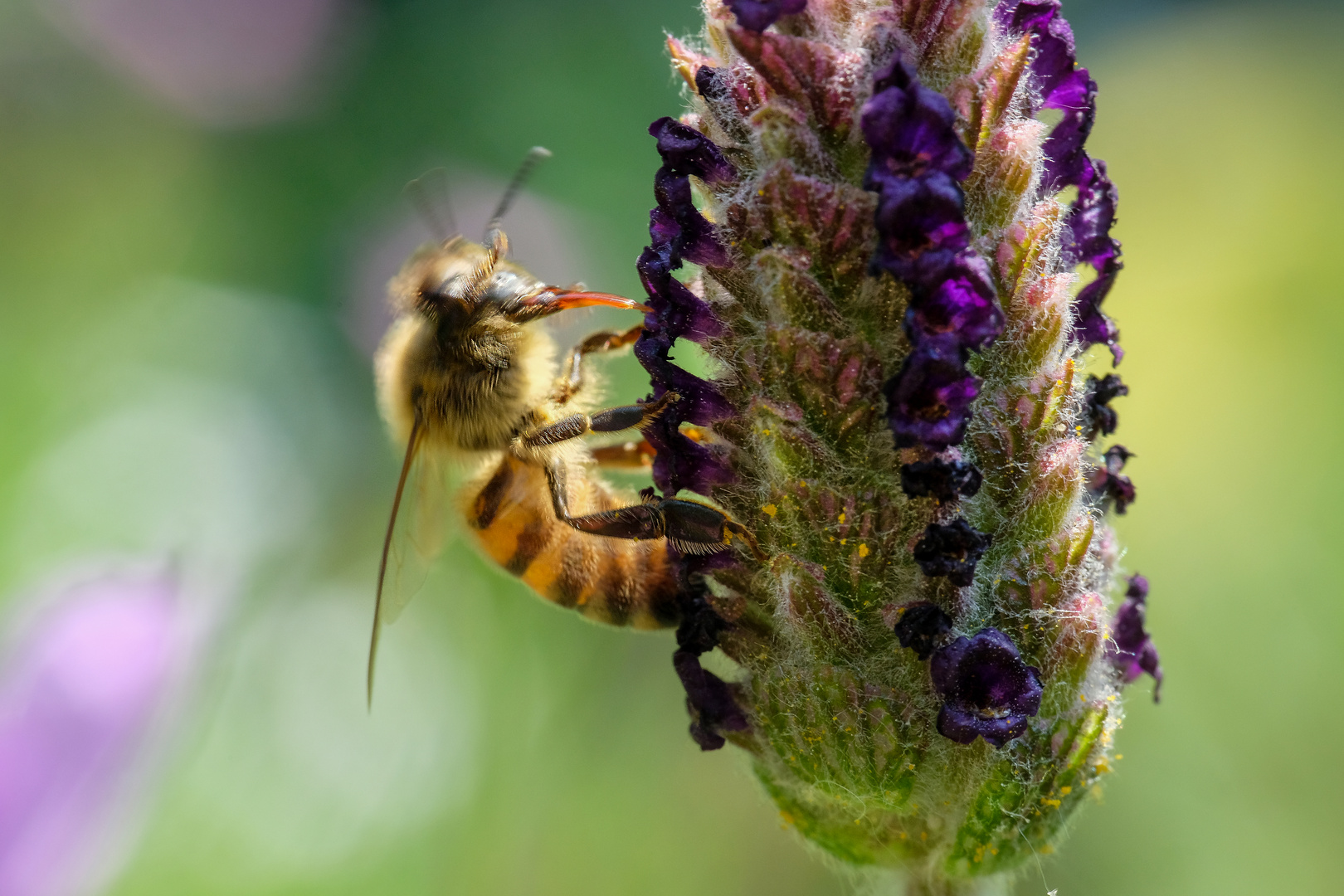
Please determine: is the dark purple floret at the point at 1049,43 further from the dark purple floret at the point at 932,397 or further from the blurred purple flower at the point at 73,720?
the blurred purple flower at the point at 73,720

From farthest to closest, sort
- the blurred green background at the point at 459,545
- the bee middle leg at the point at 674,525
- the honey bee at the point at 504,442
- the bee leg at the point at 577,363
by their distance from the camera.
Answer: the blurred green background at the point at 459,545, the bee leg at the point at 577,363, the honey bee at the point at 504,442, the bee middle leg at the point at 674,525

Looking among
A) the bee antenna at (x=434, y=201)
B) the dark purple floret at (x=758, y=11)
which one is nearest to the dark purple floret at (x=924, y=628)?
the dark purple floret at (x=758, y=11)

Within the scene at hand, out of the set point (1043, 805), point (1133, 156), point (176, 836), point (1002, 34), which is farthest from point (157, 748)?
point (1133, 156)

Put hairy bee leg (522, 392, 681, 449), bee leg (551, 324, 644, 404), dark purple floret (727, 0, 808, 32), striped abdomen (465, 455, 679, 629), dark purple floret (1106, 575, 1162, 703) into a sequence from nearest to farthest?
dark purple floret (727, 0, 808, 32) < hairy bee leg (522, 392, 681, 449) < dark purple floret (1106, 575, 1162, 703) < striped abdomen (465, 455, 679, 629) < bee leg (551, 324, 644, 404)

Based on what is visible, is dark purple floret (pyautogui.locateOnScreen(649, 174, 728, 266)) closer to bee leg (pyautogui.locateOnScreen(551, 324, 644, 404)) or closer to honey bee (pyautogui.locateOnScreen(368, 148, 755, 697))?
honey bee (pyautogui.locateOnScreen(368, 148, 755, 697))

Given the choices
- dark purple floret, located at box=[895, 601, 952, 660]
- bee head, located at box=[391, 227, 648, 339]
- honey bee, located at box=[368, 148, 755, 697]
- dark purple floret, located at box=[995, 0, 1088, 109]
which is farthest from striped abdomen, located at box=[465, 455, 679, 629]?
dark purple floret, located at box=[995, 0, 1088, 109]

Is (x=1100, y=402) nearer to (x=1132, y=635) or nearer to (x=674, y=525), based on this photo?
(x=1132, y=635)
